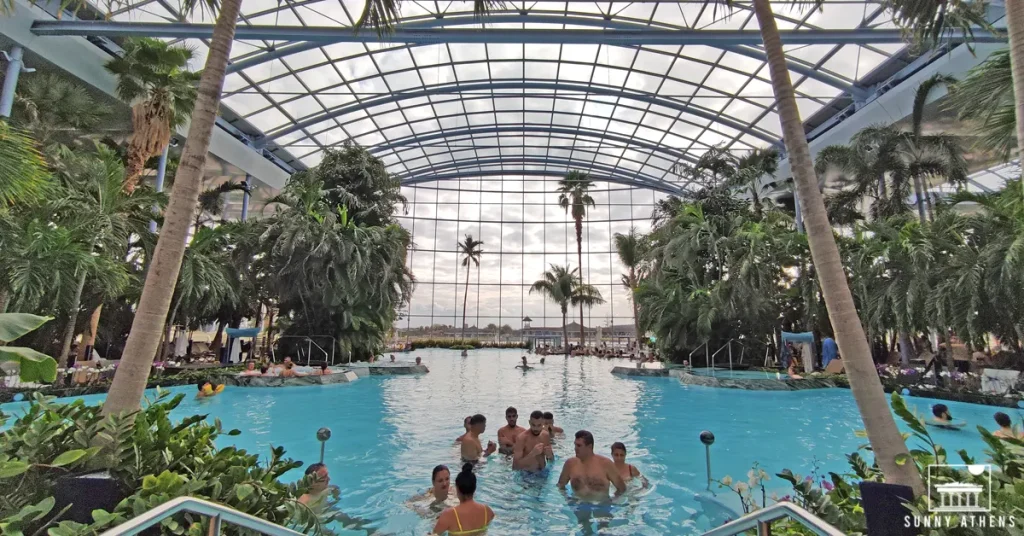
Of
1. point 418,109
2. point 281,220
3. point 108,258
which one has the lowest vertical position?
point 108,258

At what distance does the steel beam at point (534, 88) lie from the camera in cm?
2345

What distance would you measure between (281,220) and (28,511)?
17.5 metres

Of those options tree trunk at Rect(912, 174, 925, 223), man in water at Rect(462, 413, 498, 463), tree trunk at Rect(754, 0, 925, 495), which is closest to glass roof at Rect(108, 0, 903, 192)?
tree trunk at Rect(912, 174, 925, 223)

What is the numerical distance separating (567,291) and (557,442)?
2806 cm

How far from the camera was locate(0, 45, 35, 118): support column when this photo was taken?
10469 millimetres

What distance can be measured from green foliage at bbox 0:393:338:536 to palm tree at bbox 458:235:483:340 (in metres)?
35.8

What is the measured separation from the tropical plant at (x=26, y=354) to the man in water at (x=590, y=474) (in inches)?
174

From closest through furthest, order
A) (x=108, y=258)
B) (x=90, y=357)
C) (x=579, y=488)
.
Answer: (x=579, y=488)
(x=108, y=258)
(x=90, y=357)

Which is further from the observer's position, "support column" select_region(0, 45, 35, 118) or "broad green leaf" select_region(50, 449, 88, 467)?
"support column" select_region(0, 45, 35, 118)

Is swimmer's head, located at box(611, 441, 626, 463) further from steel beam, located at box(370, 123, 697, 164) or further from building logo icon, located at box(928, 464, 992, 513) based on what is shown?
steel beam, located at box(370, 123, 697, 164)

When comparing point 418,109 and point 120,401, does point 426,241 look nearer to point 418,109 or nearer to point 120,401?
point 418,109

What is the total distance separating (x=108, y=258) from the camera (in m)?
→ 10.5

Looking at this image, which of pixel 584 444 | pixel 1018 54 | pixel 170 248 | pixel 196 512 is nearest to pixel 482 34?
pixel 584 444

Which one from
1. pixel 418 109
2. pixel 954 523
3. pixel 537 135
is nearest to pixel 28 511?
pixel 954 523
